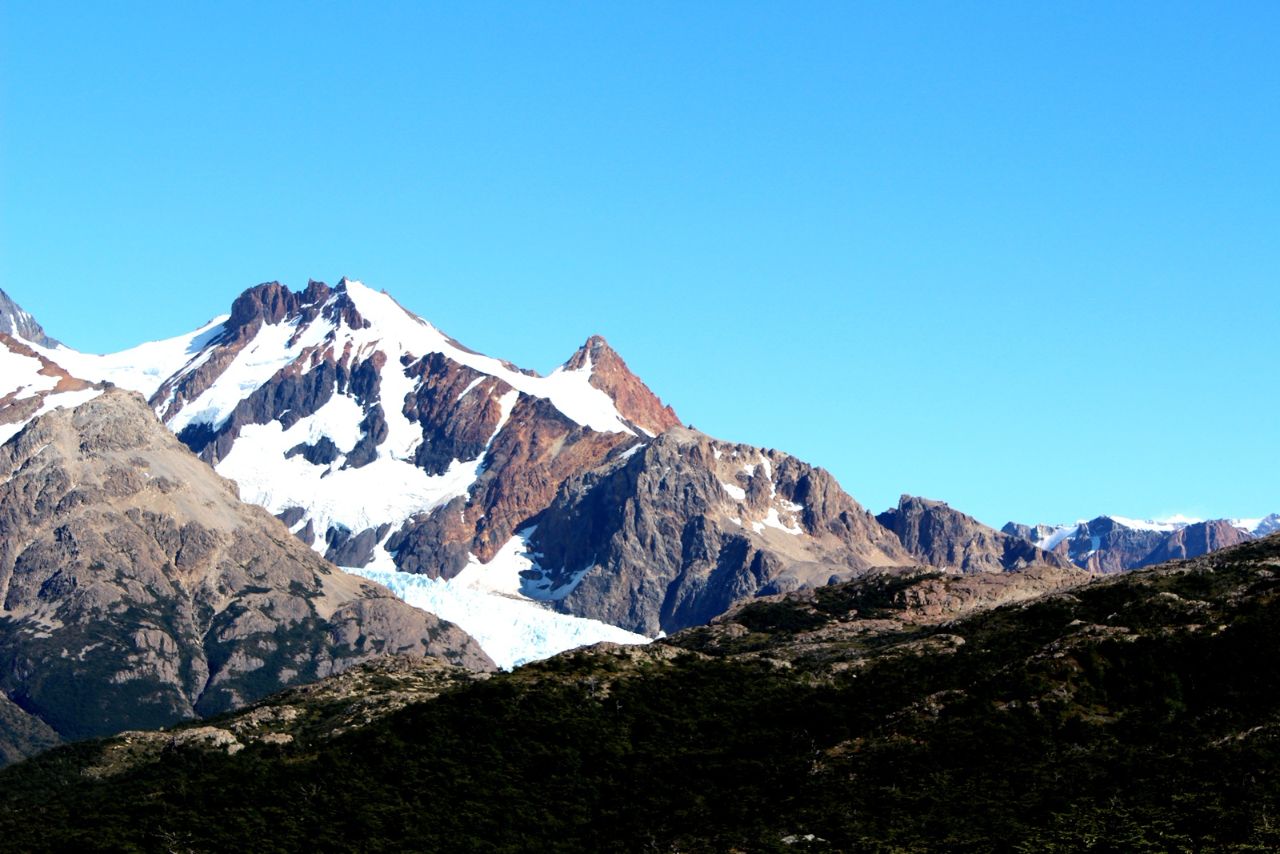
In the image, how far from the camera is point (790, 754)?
12488cm

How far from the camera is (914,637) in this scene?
6255 inches

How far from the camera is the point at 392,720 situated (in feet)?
444

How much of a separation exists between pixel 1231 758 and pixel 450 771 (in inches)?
2160

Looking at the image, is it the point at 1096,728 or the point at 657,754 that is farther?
the point at 657,754

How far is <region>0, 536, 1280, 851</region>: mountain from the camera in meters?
105

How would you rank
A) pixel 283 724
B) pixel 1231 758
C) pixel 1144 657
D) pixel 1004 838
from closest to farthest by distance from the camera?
pixel 1004 838 < pixel 1231 758 < pixel 1144 657 < pixel 283 724

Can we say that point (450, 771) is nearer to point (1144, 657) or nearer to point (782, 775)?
point (782, 775)

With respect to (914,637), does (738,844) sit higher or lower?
lower

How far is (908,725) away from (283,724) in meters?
56.2

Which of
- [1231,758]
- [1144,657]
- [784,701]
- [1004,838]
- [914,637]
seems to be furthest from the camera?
[914,637]

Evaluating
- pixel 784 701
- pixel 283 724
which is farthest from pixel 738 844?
pixel 283 724

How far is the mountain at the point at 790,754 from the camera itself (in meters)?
105

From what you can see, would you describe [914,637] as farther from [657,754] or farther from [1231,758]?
[1231,758]

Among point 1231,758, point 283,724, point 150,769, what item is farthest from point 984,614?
point 150,769
